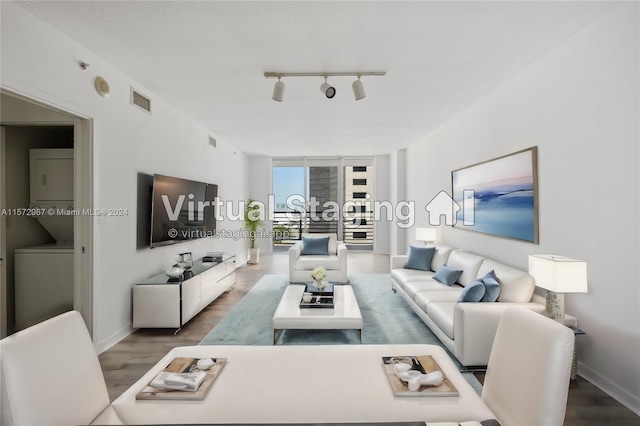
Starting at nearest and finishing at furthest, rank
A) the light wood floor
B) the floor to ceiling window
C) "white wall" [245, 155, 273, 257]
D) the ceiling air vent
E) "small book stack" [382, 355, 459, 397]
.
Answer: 1. "small book stack" [382, 355, 459, 397]
2. the light wood floor
3. the ceiling air vent
4. "white wall" [245, 155, 273, 257]
5. the floor to ceiling window

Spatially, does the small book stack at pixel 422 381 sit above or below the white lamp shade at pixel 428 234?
below

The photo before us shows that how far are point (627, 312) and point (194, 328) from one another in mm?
3855

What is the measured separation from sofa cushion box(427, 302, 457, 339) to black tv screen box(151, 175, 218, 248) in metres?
3.25

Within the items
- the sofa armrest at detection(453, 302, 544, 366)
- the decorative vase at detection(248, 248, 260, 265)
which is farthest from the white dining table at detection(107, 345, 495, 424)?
the decorative vase at detection(248, 248, 260, 265)

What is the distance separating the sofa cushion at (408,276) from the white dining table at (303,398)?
282 centimetres

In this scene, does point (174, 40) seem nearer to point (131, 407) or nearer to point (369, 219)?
point (131, 407)

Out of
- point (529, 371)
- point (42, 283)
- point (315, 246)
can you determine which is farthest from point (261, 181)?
point (529, 371)

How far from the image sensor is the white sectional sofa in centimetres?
257

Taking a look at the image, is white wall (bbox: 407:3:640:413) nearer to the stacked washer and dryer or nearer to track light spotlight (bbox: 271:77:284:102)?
track light spotlight (bbox: 271:77:284:102)

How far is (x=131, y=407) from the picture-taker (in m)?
1.14

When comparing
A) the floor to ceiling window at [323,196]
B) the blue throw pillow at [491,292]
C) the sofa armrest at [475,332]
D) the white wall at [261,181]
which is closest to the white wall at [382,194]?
the floor to ceiling window at [323,196]

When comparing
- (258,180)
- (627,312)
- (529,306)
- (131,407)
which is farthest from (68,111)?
(258,180)

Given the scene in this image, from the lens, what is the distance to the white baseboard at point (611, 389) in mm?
2107

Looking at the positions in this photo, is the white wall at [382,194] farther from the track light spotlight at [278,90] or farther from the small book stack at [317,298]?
the track light spotlight at [278,90]
